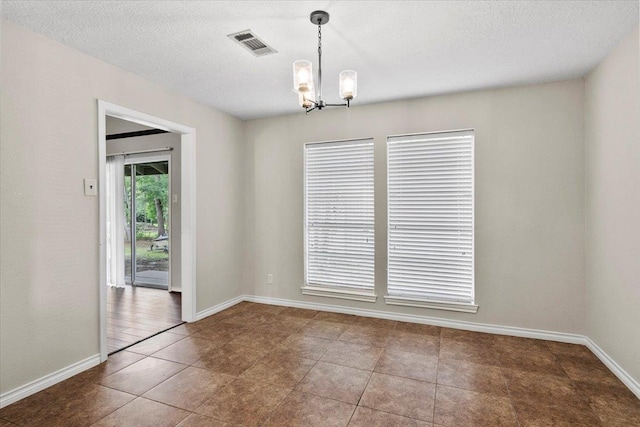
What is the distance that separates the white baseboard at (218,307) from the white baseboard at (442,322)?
144 millimetres

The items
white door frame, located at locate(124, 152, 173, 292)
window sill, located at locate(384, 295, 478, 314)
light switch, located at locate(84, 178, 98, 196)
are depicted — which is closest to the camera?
light switch, located at locate(84, 178, 98, 196)

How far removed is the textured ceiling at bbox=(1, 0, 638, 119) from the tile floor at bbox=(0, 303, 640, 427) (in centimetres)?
258

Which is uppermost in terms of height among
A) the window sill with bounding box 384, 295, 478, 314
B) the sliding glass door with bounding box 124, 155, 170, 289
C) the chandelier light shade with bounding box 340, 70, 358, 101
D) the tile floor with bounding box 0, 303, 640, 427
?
the chandelier light shade with bounding box 340, 70, 358, 101

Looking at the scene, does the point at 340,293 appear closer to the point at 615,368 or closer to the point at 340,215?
the point at 340,215

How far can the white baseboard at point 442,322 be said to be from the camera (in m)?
3.33

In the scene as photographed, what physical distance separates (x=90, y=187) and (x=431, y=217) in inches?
130

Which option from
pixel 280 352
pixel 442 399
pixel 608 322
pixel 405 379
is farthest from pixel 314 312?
pixel 608 322

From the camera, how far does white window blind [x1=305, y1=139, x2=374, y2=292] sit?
4.12m

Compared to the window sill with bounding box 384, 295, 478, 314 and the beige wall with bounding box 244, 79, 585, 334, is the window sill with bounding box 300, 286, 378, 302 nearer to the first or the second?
the beige wall with bounding box 244, 79, 585, 334

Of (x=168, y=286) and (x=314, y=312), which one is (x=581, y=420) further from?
(x=168, y=286)

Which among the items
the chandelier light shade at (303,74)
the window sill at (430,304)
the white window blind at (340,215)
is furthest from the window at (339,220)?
the chandelier light shade at (303,74)

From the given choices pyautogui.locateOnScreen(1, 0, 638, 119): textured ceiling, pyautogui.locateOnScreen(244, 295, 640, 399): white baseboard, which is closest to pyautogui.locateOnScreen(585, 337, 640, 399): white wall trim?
pyautogui.locateOnScreen(244, 295, 640, 399): white baseboard

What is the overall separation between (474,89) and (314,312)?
124 inches

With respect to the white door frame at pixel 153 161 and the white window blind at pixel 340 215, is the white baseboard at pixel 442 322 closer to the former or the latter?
the white window blind at pixel 340 215
